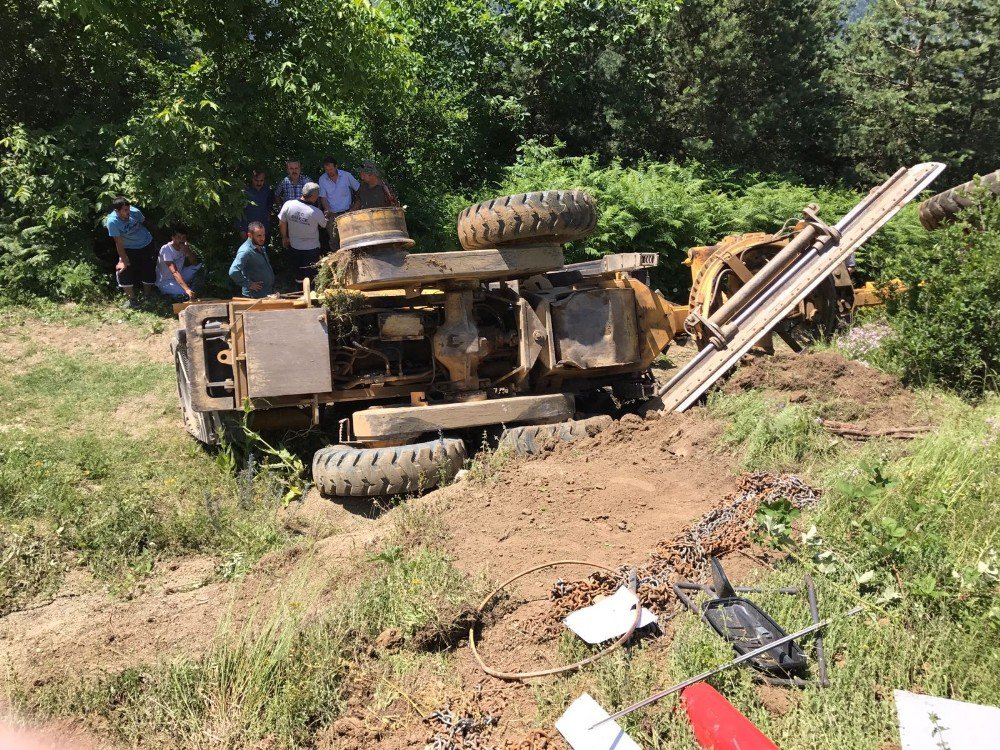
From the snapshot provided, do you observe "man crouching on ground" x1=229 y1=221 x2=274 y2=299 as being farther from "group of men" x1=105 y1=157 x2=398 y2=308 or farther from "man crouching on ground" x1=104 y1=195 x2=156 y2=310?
"man crouching on ground" x1=104 y1=195 x2=156 y2=310

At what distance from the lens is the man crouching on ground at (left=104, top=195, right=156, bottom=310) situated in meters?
10.9

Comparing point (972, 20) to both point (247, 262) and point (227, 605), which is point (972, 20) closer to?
point (247, 262)

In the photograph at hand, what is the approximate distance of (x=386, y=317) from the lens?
7320mm

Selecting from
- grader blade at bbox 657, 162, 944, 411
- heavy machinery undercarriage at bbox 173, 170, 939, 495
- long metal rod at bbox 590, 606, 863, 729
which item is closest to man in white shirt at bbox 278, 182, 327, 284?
heavy machinery undercarriage at bbox 173, 170, 939, 495

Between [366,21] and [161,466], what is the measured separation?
272 inches

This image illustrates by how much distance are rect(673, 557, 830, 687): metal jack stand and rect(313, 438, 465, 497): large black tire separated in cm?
271

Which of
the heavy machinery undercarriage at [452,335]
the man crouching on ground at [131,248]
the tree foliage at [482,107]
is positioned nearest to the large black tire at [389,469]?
the heavy machinery undercarriage at [452,335]

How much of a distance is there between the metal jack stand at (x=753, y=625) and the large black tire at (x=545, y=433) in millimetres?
2678

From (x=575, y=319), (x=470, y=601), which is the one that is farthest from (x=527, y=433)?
(x=470, y=601)

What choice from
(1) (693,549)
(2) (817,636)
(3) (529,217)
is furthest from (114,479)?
(2) (817,636)

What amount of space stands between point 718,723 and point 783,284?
5.74 m

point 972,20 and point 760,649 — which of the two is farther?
point 972,20

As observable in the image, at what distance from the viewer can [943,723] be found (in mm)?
3406

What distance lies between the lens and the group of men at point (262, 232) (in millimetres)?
8891
